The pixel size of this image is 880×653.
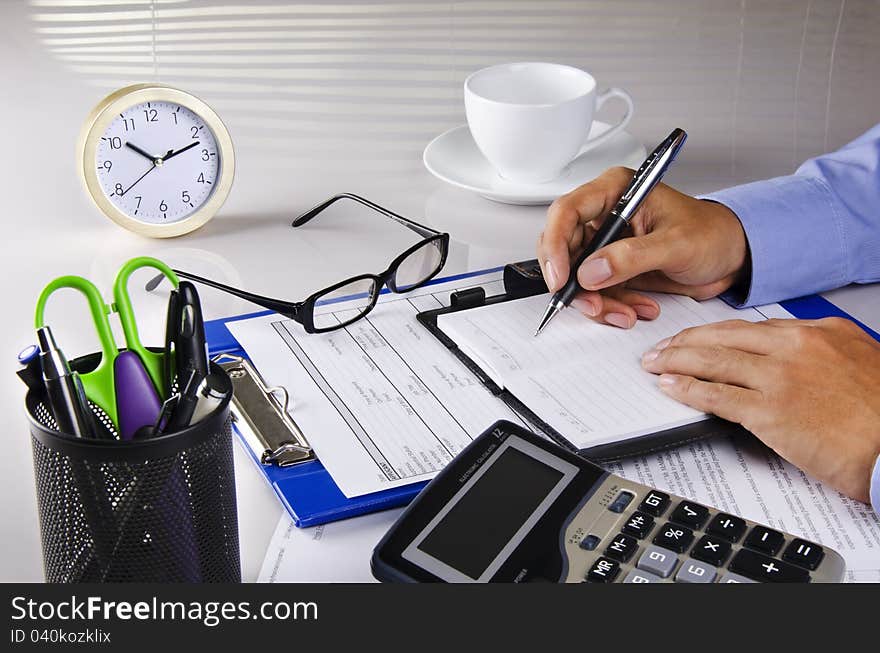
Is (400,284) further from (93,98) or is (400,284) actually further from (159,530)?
(93,98)

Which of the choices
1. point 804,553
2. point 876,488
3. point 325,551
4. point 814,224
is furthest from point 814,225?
point 325,551

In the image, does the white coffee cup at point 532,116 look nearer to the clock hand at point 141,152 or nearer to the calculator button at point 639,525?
the clock hand at point 141,152

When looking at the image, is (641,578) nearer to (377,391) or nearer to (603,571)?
(603,571)

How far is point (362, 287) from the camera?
1.04 metres

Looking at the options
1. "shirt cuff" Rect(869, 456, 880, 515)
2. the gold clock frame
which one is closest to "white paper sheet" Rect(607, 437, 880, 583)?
"shirt cuff" Rect(869, 456, 880, 515)

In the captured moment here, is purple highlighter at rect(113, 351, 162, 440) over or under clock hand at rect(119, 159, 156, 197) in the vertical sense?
over

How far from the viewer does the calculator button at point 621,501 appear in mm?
697

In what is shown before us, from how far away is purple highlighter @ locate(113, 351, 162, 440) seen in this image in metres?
0.62

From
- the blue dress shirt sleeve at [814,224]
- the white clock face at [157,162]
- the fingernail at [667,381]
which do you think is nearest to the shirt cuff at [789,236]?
the blue dress shirt sleeve at [814,224]

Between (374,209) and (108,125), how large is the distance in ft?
1.00

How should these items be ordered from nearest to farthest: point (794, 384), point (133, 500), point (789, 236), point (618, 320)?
point (133, 500)
point (794, 384)
point (618, 320)
point (789, 236)

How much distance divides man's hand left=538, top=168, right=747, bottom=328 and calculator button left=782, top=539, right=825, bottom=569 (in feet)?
1.11

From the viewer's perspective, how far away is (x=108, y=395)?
0.63 m

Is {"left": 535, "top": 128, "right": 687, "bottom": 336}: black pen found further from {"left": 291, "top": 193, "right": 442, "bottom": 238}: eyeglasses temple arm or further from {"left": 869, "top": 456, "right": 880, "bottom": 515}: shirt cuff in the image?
{"left": 869, "top": 456, "right": 880, "bottom": 515}: shirt cuff
